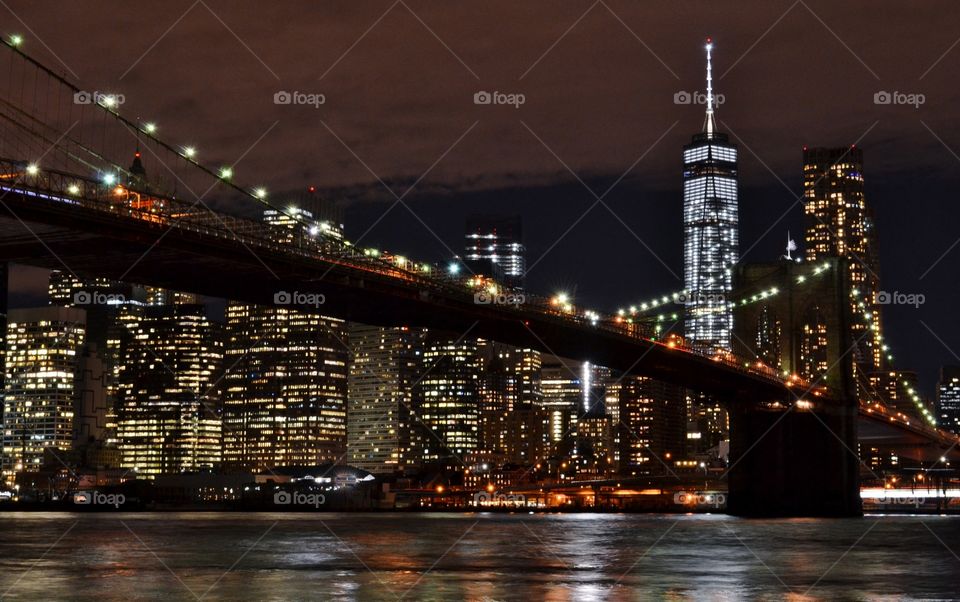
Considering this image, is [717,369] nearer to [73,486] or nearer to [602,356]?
[602,356]

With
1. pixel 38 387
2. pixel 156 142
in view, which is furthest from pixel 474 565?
pixel 38 387

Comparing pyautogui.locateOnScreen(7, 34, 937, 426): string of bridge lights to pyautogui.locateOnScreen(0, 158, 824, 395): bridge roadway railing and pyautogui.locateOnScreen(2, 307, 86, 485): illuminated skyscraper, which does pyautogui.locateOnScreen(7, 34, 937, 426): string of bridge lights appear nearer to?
pyautogui.locateOnScreen(0, 158, 824, 395): bridge roadway railing

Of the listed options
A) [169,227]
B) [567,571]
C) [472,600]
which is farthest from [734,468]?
[472,600]

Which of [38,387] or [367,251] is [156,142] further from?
[38,387]

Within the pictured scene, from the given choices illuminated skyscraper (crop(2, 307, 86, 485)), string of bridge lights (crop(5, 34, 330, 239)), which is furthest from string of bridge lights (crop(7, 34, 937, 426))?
illuminated skyscraper (crop(2, 307, 86, 485))

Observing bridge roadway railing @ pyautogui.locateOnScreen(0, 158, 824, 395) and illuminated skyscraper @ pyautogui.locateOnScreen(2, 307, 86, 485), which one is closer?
bridge roadway railing @ pyautogui.locateOnScreen(0, 158, 824, 395)

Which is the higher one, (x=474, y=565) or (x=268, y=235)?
(x=268, y=235)

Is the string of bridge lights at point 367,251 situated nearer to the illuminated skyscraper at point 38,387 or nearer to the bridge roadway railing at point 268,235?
the bridge roadway railing at point 268,235
